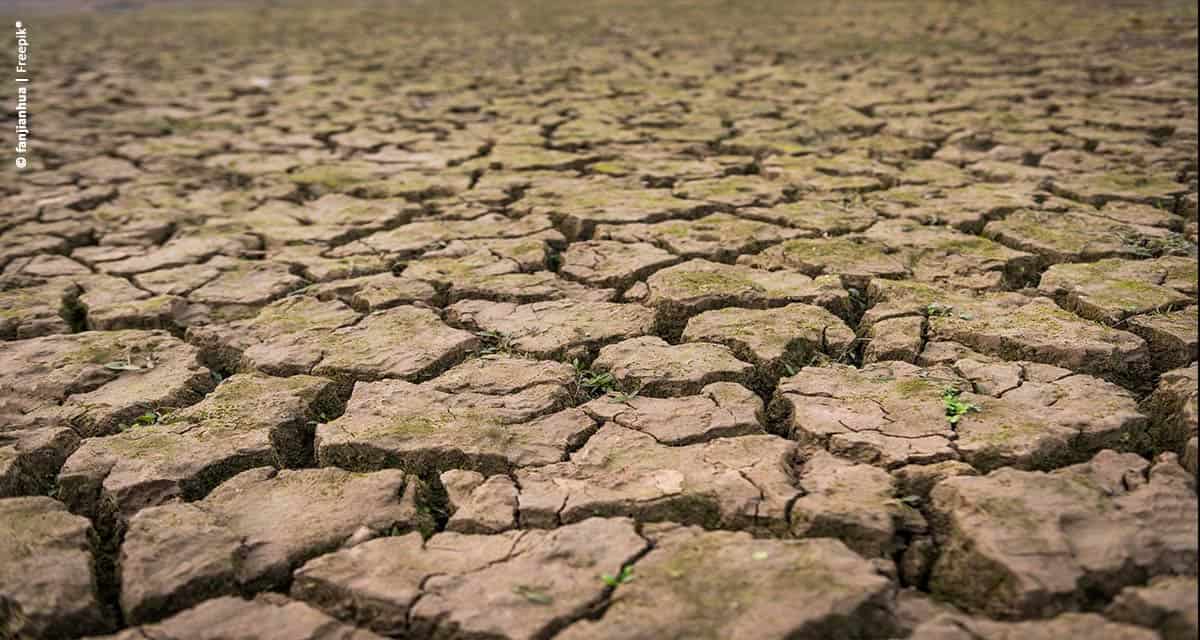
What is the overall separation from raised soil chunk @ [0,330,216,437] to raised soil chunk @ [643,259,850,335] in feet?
3.64

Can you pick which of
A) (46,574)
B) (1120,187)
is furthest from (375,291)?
(1120,187)

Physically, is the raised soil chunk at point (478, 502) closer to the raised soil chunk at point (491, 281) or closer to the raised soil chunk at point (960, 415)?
the raised soil chunk at point (960, 415)

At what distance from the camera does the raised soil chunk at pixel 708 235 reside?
8.84ft

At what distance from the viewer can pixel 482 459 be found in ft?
5.39

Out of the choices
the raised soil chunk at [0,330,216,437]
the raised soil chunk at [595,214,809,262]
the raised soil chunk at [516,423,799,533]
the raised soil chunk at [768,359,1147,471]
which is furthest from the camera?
the raised soil chunk at [595,214,809,262]

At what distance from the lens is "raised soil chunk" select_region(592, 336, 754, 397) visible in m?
1.90

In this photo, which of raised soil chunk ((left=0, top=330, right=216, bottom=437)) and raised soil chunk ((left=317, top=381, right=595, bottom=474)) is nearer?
raised soil chunk ((left=317, top=381, right=595, bottom=474))

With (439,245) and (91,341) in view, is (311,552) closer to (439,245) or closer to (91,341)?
(91,341)

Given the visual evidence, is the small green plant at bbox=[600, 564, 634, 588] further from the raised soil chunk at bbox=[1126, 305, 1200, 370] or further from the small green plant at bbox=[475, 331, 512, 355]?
the raised soil chunk at bbox=[1126, 305, 1200, 370]

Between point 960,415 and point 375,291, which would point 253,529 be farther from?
point 960,415

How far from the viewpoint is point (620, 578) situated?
1.30m

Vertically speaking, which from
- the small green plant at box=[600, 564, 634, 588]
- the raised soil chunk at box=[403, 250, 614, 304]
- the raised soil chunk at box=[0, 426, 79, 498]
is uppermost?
the raised soil chunk at box=[403, 250, 614, 304]

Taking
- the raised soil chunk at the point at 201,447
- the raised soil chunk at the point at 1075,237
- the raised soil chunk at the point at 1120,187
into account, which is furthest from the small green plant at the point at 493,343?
the raised soil chunk at the point at 1120,187

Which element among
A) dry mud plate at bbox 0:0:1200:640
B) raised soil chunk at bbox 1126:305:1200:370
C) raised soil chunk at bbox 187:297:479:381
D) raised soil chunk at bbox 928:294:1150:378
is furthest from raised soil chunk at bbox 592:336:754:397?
raised soil chunk at bbox 1126:305:1200:370
